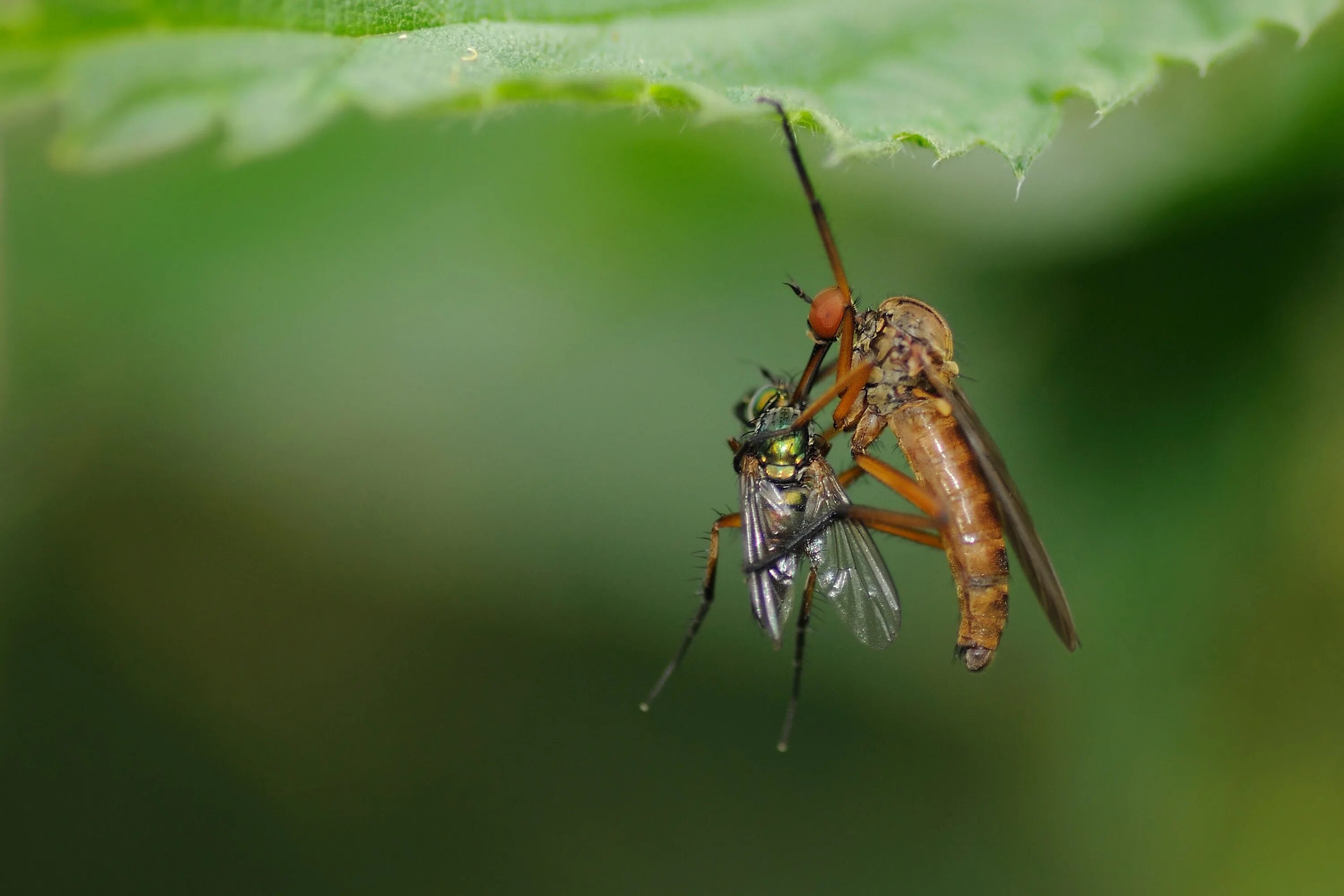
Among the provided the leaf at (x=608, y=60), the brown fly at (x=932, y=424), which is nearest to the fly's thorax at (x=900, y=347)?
the brown fly at (x=932, y=424)

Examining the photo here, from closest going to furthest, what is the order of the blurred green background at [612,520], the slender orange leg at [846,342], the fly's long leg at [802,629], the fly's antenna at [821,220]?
the fly's antenna at [821,220] < the slender orange leg at [846,342] < the fly's long leg at [802,629] < the blurred green background at [612,520]

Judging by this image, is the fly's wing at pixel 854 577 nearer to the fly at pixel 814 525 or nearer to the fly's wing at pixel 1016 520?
the fly at pixel 814 525

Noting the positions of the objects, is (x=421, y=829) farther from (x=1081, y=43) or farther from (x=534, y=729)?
(x=1081, y=43)

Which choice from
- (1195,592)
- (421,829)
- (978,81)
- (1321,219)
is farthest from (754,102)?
(421,829)

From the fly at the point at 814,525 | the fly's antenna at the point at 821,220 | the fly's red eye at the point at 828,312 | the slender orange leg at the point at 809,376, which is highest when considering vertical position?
the fly's antenna at the point at 821,220

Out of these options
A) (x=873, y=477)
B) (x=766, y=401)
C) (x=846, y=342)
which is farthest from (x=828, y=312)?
(x=873, y=477)

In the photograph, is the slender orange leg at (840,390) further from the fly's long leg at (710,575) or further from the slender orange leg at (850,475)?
the fly's long leg at (710,575)

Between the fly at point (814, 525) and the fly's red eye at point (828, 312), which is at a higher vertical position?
the fly's red eye at point (828, 312)

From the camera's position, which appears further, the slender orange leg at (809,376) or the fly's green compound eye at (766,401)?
the fly's green compound eye at (766,401)

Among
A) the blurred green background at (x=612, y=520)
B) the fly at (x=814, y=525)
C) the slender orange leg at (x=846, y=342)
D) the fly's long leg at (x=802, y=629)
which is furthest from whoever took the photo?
the blurred green background at (x=612, y=520)
